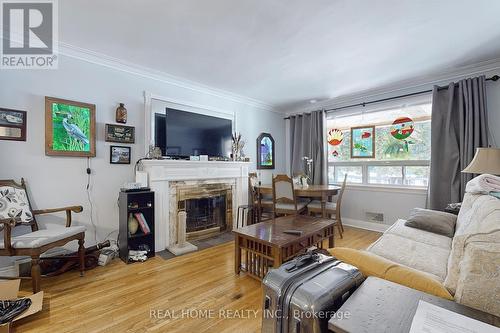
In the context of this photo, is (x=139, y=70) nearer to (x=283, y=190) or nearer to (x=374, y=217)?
(x=283, y=190)

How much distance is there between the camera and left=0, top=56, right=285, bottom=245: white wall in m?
2.25

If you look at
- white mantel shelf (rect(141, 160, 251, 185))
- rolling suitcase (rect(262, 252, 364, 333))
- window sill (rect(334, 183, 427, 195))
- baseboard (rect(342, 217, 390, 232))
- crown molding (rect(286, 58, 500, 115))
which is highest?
crown molding (rect(286, 58, 500, 115))

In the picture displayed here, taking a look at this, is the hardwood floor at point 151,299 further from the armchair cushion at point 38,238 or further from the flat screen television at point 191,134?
the flat screen television at point 191,134

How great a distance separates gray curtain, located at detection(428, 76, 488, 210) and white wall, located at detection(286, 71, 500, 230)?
168mm

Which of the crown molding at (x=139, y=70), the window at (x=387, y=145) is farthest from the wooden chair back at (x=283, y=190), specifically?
the crown molding at (x=139, y=70)

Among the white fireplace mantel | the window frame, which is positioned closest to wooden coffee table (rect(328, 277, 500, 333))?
the white fireplace mantel

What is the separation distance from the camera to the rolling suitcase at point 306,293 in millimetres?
804

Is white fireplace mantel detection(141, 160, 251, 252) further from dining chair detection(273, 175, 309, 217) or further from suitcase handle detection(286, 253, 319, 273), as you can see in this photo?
suitcase handle detection(286, 253, 319, 273)

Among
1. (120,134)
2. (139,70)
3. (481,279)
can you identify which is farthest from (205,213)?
(481,279)

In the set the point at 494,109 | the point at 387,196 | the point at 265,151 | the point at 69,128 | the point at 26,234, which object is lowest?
the point at 26,234

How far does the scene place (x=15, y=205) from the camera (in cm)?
210

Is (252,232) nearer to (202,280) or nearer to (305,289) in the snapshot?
(202,280)

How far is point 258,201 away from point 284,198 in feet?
1.98

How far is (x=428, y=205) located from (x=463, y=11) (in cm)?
242
